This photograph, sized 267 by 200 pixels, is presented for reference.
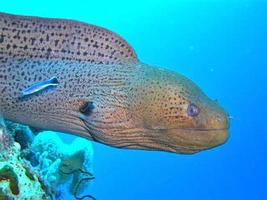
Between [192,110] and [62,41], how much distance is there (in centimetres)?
156

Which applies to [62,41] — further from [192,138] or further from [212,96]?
[212,96]

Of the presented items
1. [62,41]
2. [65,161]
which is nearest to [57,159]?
[65,161]

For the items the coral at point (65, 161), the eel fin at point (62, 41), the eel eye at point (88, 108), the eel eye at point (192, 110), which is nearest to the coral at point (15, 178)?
the eel eye at point (88, 108)

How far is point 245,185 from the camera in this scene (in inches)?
3637

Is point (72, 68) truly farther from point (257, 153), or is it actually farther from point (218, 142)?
point (257, 153)

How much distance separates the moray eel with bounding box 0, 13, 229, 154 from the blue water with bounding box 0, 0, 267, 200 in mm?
76759

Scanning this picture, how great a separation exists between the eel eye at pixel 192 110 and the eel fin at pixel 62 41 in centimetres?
90

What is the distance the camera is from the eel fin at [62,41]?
13.5 ft

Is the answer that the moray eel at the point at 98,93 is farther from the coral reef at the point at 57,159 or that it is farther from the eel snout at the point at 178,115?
the coral reef at the point at 57,159

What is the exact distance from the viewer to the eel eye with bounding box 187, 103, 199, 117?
3408 millimetres

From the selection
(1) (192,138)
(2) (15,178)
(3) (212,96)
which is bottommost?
(2) (15,178)

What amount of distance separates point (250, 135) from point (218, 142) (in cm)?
9571

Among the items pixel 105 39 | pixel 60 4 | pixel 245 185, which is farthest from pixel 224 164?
pixel 105 39

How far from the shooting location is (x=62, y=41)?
4191 mm
